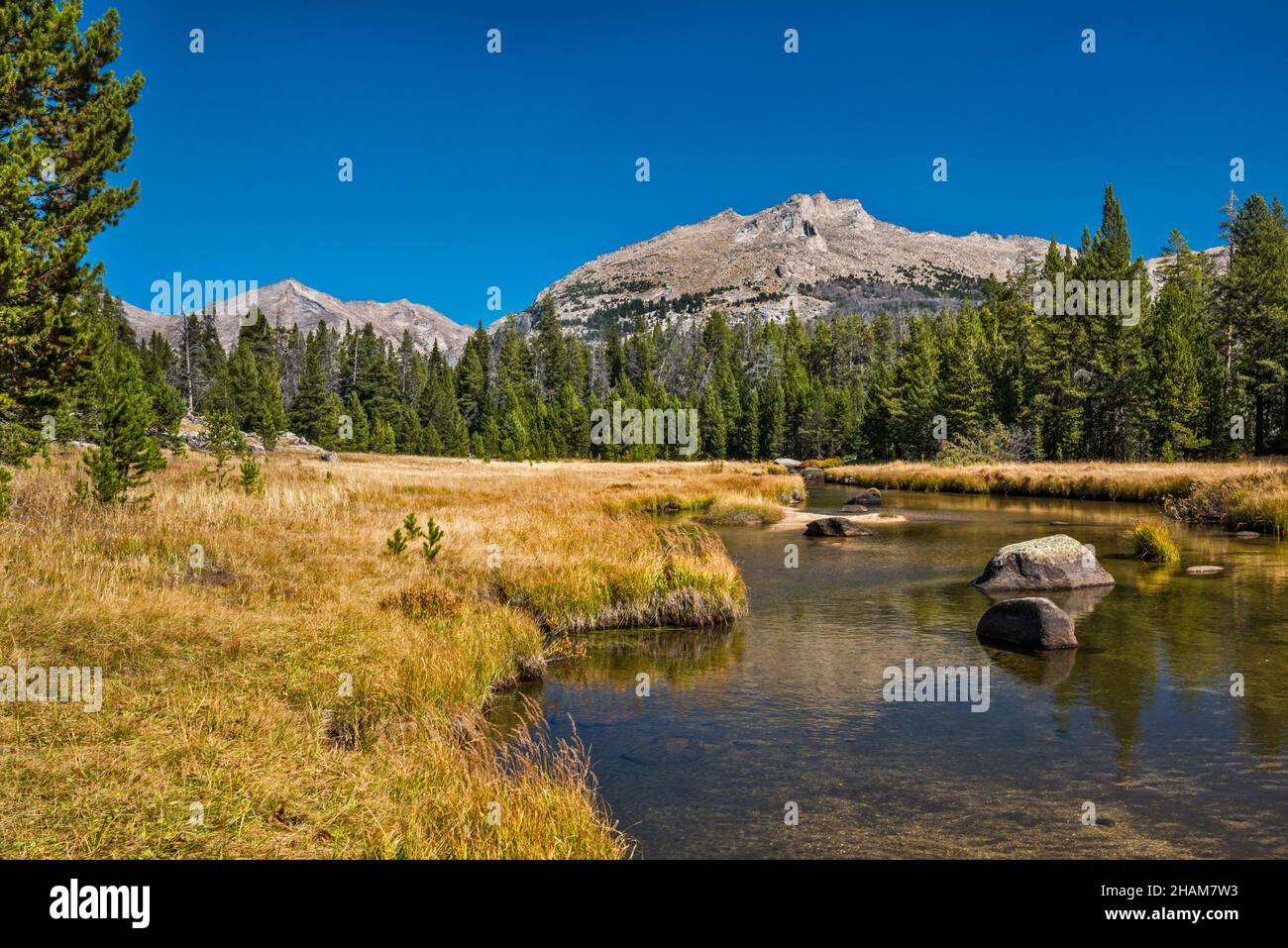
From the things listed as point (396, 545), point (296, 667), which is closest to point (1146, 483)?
point (396, 545)

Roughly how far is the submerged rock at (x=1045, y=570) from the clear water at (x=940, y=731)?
3.38 feet

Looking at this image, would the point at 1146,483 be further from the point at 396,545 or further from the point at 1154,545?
the point at 396,545

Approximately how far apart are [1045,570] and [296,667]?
19360mm

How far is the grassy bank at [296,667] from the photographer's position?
20.4 ft

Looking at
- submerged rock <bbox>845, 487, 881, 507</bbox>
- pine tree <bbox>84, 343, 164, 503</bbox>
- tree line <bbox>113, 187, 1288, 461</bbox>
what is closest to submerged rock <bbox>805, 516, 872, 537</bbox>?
submerged rock <bbox>845, 487, 881, 507</bbox>

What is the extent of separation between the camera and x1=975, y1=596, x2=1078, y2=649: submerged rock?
599 inches

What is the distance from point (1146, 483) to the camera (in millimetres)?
43938

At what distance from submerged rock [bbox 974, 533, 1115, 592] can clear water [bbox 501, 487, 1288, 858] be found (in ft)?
3.38

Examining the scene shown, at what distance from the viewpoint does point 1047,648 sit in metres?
15.1

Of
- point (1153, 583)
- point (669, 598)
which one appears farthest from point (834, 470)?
point (669, 598)

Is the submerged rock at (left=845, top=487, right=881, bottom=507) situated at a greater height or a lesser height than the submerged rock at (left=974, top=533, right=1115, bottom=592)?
greater

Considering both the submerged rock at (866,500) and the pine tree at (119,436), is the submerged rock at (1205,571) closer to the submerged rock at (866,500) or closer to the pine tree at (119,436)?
the submerged rock at (866,500)

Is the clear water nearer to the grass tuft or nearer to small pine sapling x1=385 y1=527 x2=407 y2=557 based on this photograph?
the grass tuft

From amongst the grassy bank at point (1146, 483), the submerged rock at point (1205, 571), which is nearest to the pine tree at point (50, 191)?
the submerged rock at point (1205, 571)
